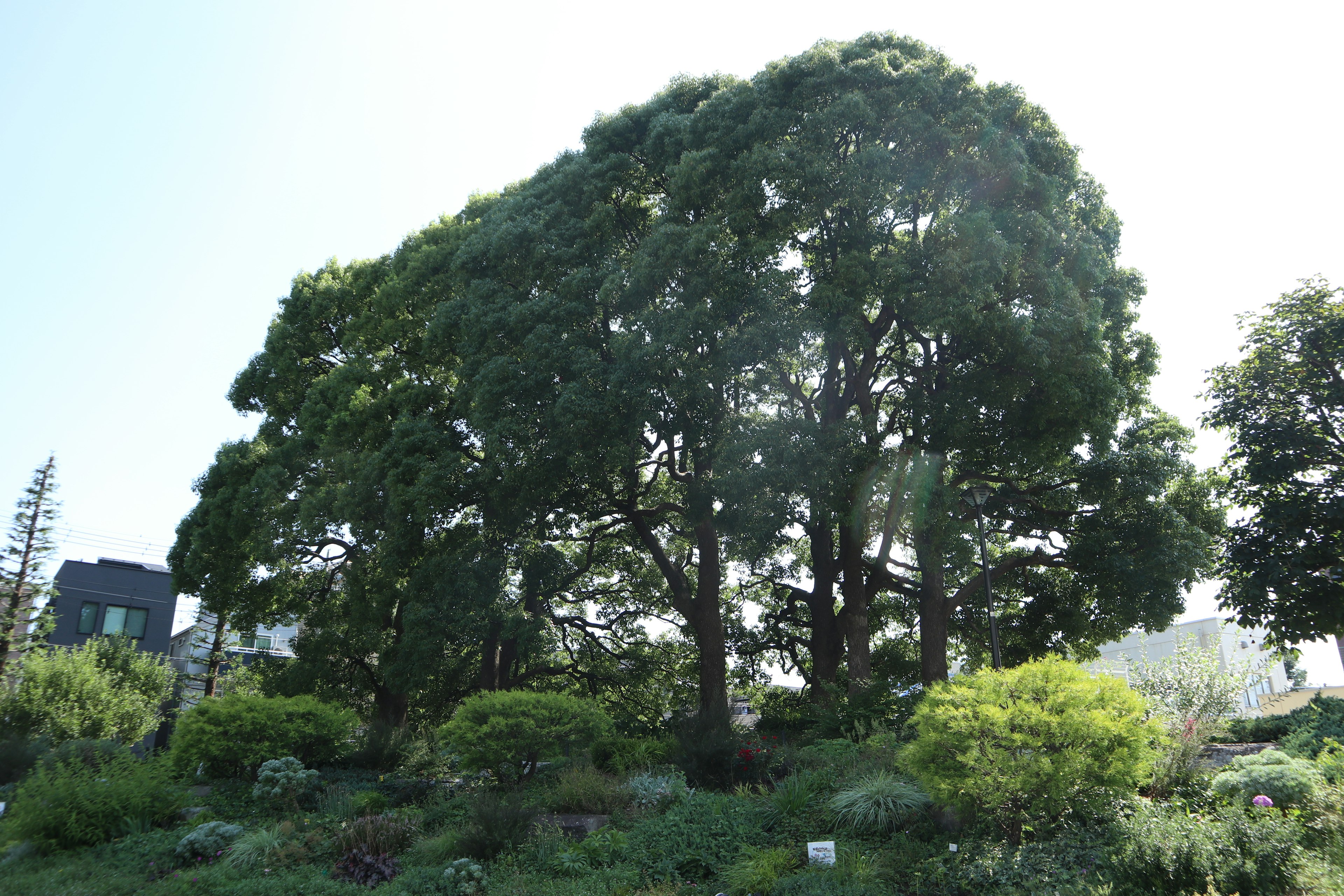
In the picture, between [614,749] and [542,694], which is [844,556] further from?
[542,694]

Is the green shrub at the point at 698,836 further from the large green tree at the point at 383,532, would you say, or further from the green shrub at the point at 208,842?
the large green tree at the point at 383,532

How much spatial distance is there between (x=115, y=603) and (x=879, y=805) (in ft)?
139

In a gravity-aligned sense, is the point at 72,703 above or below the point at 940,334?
below

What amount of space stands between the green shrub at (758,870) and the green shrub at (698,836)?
214 mm

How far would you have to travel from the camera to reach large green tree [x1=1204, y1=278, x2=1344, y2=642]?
37.2 ft

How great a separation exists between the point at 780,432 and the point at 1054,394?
5.40 m

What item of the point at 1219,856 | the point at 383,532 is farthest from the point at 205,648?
the point at 1219,856

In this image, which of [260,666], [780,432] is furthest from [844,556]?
[260,666]

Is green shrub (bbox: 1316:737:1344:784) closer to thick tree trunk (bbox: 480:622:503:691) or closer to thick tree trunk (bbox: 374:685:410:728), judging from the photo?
thick tree trunk (bbox: 480:622:503:691)

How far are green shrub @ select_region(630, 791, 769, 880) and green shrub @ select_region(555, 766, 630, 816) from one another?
97 cm

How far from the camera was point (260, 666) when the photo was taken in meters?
23.1

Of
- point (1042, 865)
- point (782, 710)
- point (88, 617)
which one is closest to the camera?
point (1042, 865)

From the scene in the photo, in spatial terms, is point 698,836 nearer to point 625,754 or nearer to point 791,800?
point 791,800

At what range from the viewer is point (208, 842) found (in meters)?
9.67
